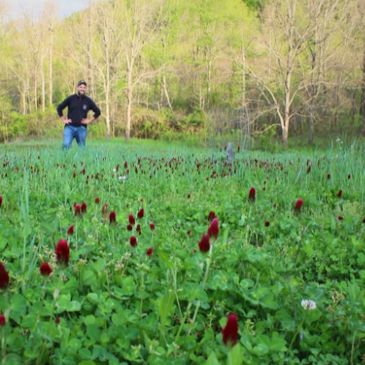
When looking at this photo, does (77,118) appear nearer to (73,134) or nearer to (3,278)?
(73,134)

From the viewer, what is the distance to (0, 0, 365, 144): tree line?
24.6 metres

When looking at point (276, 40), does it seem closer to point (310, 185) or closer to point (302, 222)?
point (310, 185)

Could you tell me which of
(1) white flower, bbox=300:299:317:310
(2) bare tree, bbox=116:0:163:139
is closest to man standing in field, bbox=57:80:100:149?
(1) white flower, bbox=300:299:317:310

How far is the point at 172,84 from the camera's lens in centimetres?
4441

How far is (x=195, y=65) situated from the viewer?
4238 centimetres

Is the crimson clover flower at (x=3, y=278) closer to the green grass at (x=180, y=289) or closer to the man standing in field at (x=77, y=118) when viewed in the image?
the green grass at (x=180, y=289)

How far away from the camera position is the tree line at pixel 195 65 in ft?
80.7

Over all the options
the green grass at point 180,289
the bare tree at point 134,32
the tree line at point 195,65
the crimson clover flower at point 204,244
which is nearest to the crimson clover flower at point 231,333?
the green grass at point 180,289

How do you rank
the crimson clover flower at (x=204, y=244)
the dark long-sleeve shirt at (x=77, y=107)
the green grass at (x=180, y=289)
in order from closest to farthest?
the green grass at (x=180, y=289), the crimson clover flower at (x=204, y=244), the dark long-sleeve shirt at (x=77, y=107)

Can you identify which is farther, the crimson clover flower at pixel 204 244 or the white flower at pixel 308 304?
the white flower at pixel 308 304

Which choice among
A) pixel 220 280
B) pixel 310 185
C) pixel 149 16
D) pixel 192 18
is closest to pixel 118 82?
pixel 149 16

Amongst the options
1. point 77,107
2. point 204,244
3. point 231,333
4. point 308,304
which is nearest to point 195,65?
point 77,107

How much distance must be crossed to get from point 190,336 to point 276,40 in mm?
24232

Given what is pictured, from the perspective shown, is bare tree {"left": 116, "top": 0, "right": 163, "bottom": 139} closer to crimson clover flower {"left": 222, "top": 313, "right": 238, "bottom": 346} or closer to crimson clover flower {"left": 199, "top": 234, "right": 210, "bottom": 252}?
crimson clover flower {"left": 199, "top": 234, "right": 210, "bottom": 252}
